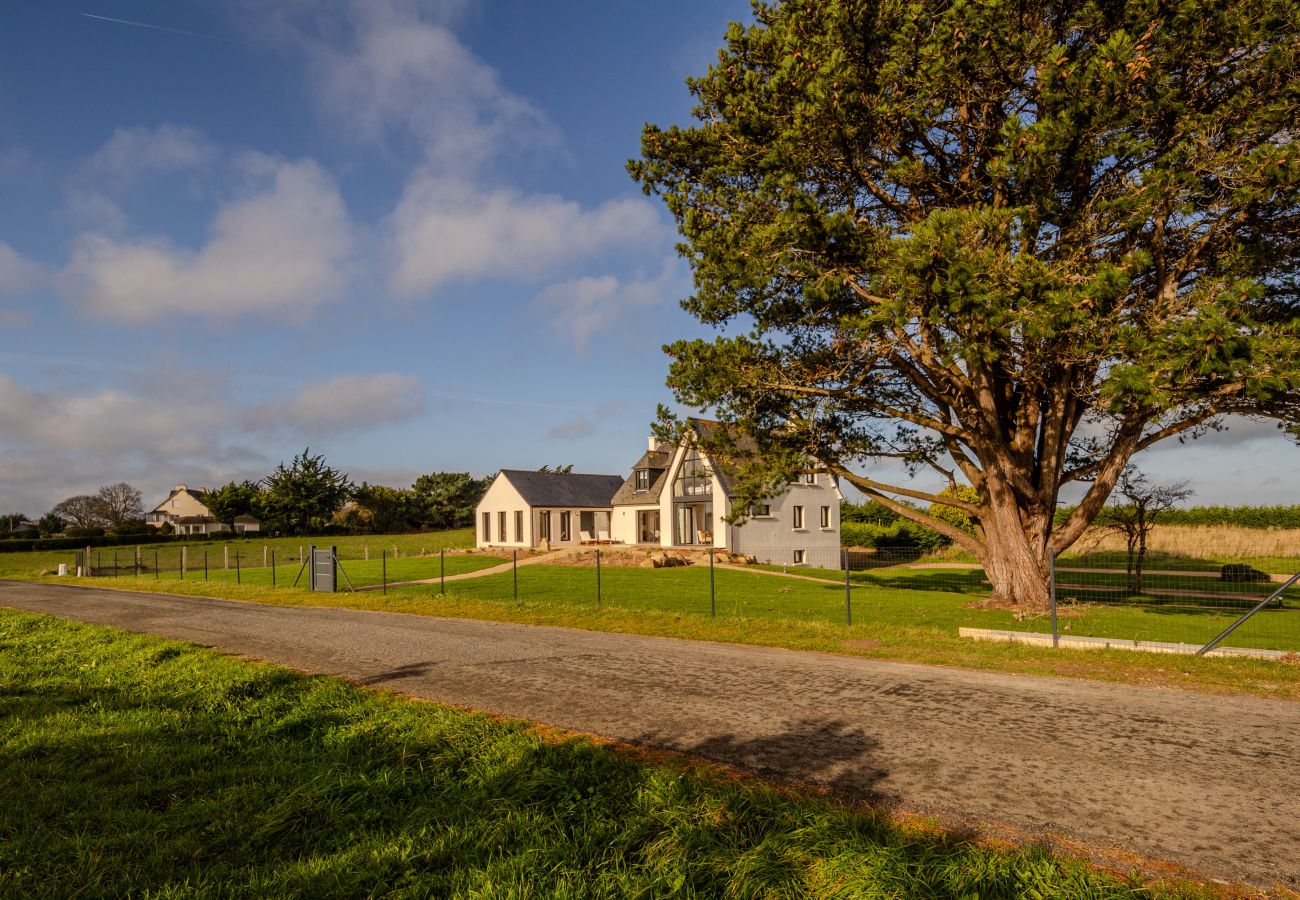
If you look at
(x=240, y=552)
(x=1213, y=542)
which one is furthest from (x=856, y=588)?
(x=240, y=552)

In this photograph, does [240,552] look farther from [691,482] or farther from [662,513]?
[691,482]

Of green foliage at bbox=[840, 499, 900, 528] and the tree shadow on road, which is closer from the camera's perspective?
the tree shadow on road

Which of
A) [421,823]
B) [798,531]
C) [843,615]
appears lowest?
[843,615]

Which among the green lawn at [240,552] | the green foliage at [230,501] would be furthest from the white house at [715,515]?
the green foliage at [230,501]

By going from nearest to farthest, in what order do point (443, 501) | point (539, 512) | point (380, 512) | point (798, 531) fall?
1. point (798, 531)
2. point (539, 512)
3. point (380, 512)
4. point (443, 501)

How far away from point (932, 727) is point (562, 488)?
142ft

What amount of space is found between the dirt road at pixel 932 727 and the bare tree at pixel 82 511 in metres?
99.6

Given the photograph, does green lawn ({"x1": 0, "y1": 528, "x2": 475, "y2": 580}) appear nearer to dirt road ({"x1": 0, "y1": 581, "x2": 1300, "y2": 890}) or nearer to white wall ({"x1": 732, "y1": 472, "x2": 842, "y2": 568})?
white wall ({"x1": 732, "y1": 472, "x2": 842, "y2": 568})

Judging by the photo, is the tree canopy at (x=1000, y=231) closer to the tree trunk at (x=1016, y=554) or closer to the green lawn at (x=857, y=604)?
the tree trunk at (x=1016, y=554)

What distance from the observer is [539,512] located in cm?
4612

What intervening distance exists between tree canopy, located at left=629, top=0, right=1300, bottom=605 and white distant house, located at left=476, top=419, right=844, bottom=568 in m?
19.4

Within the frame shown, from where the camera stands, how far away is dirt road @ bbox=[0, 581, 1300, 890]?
4.84 metres

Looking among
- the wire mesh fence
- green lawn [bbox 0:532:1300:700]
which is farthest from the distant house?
green lawn [bbox 0:532:1300:700]

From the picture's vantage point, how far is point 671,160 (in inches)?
678
